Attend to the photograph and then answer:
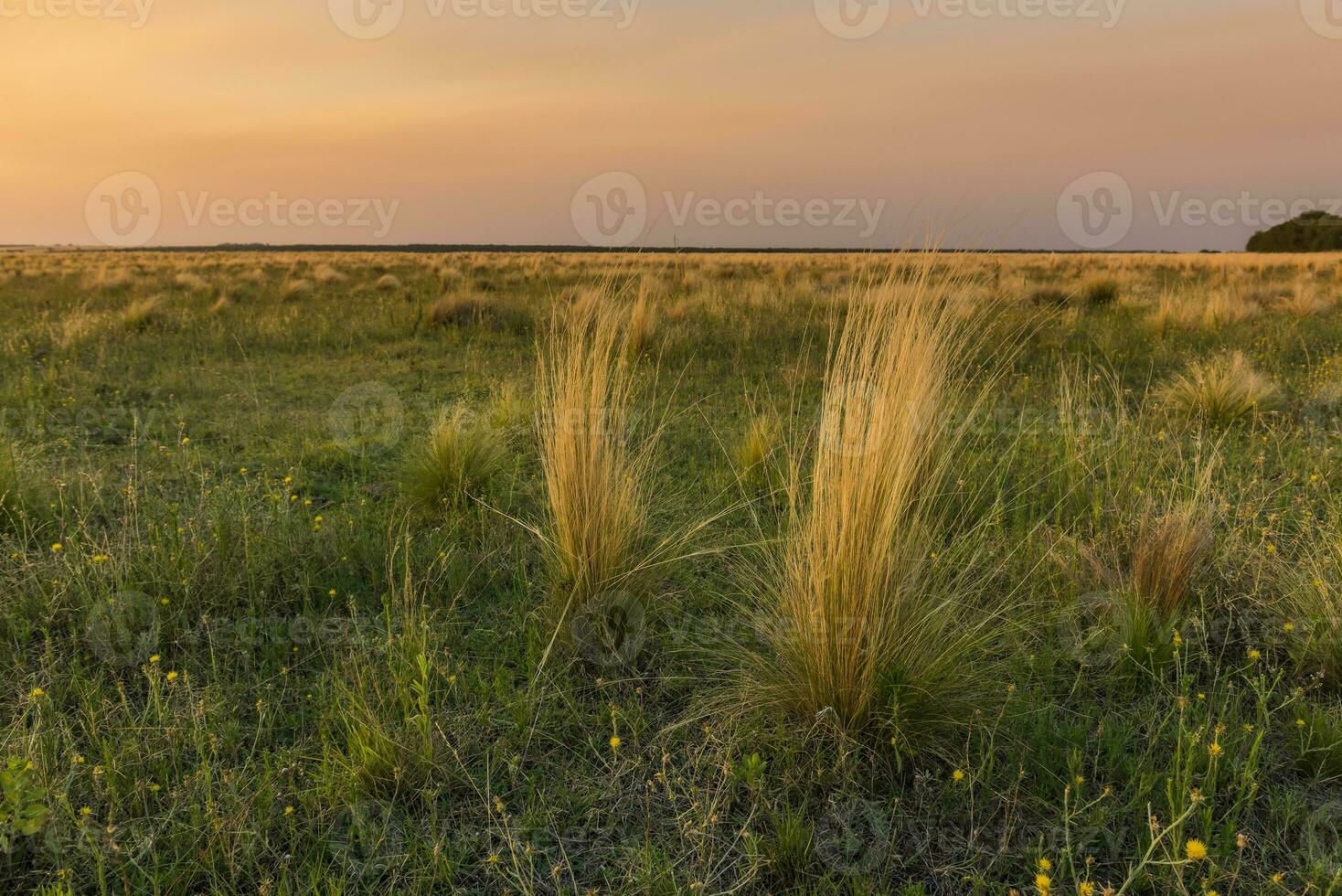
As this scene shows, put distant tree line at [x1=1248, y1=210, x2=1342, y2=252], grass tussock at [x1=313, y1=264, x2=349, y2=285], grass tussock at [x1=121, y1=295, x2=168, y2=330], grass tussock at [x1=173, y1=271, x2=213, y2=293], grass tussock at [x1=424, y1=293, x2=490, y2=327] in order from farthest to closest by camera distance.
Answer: distant tree line at [x1=1248, y1=210, x2=1342, y2=252] < grass tussock at [x1=313, y1=264, x2=349, y2=285] < grass tussock at [x1=173, y1=271, x2=213, y2=293] < grass tussock at [x1=424, y1=293, x2=490, y2=327] < grass tussock at [x1=121, y1=295, x2=168, y2=330]

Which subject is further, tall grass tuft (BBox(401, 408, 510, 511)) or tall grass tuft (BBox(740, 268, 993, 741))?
tall grass tuft (BBox(401, 408, 510, 511))

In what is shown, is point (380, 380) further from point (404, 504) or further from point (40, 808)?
point (40, 808)

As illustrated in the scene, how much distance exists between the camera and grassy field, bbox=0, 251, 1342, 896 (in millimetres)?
1763

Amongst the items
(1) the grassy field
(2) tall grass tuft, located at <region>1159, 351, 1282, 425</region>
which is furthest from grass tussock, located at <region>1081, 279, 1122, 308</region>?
(1) the grassy field

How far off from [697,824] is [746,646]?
786 mm

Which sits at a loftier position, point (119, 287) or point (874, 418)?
point (119, 287)

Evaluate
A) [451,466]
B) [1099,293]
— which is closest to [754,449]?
[451,466]

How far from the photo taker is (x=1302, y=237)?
52.8 metres

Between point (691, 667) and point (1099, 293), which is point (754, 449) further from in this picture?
point (1099, 293)

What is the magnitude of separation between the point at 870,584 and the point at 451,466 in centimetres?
231

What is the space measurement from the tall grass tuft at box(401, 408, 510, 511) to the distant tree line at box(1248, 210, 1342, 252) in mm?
57180

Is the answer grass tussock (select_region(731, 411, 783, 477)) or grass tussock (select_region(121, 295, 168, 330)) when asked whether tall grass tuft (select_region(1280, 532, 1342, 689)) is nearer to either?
grass tussock (select_region(731, 411, 783, 477))

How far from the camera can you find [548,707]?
7.35ft

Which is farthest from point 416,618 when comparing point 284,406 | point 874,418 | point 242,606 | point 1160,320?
point 1160,320
